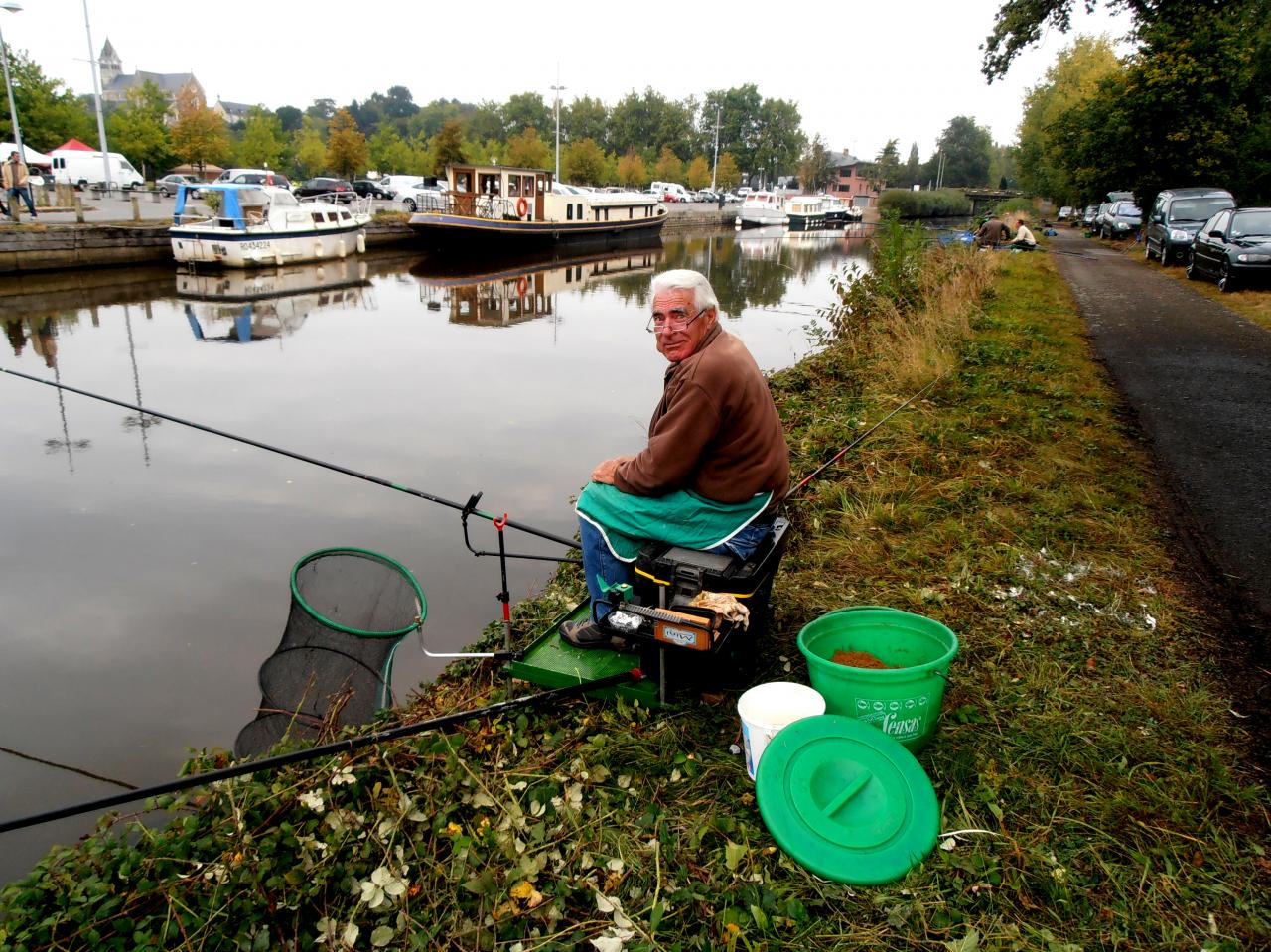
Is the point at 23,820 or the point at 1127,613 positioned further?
the point at 1127,613

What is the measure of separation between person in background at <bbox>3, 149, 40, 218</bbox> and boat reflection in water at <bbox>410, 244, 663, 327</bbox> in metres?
10.1

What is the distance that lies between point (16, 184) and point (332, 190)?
20.2 metres

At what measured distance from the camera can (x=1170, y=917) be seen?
215 cm

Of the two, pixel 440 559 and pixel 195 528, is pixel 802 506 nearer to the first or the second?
pixel 440 559

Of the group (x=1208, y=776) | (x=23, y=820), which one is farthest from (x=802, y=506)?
(x=23, y=820)

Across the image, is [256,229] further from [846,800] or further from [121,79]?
[121,79]

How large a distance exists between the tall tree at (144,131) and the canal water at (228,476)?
36015mm

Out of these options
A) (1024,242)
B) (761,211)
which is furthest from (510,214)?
(761,211)

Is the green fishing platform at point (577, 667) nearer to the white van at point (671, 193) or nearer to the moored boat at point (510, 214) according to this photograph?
the moored boat at point (510, 214)

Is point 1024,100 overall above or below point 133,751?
above

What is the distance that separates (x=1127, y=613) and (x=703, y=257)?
Answer: 2953cm

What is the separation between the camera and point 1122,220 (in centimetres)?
2645

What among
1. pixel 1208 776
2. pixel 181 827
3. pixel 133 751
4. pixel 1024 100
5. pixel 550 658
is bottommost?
pixel 133 751

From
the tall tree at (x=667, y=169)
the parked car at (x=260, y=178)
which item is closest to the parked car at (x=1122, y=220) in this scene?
the parked car at (x=260, y=178)
